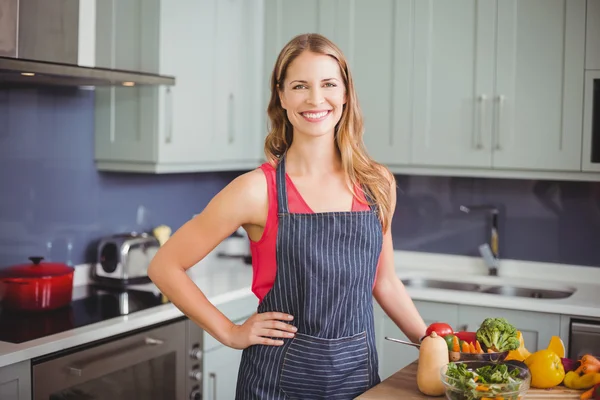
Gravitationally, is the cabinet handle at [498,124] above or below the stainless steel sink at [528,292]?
above

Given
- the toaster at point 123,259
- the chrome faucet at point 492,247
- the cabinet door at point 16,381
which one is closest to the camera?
the cabinet door at point 16,381

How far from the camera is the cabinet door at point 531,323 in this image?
11.1ft

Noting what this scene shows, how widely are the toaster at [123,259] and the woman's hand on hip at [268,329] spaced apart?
1.52 m

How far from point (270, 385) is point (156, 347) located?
109 cm

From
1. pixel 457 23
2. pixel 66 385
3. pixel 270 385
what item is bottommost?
pixel 66 385

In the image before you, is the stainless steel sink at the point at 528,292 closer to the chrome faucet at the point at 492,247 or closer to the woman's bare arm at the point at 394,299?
the chrome faucet at the point at 492,247

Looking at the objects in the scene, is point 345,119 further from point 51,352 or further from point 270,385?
point 51,352

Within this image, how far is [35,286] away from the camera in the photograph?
9.51 ft

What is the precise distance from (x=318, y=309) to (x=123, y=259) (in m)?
1.65

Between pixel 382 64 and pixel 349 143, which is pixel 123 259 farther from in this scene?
pixel 349 143

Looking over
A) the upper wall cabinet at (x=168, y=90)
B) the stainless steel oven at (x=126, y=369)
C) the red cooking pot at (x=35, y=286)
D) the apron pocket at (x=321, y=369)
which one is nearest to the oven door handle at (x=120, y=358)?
the stainless steel oven at (x=126, y=369)

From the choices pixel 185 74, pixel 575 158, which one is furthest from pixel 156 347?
pixel 575 158

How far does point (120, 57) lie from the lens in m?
3.47

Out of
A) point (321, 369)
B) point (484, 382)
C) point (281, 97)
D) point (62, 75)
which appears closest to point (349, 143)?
point (281, 97)
